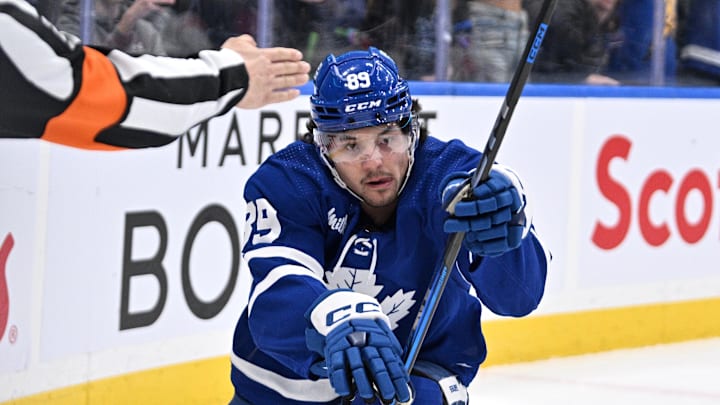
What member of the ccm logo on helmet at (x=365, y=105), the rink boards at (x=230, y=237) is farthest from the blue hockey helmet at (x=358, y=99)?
the rink boards at (x=230, y=237)

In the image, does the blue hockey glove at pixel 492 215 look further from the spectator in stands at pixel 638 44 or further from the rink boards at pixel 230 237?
the spectator in stands at pixel 638 44

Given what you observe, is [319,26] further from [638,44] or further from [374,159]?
[374,159]

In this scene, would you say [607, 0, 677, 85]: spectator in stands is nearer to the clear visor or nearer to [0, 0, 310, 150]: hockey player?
the clear visor

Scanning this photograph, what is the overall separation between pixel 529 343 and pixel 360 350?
2.69 metres

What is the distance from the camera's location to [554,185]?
4.70 metres

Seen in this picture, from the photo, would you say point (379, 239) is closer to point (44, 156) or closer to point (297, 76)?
point (297, 76)

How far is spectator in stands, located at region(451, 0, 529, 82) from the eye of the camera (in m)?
4.53

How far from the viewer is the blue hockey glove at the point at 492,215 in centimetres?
203

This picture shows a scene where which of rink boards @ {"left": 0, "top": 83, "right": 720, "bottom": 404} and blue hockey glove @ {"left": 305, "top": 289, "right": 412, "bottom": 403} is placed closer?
blue hockey glove @ {"left": 305, "top": 289, "right": 412, "bottom": 403}

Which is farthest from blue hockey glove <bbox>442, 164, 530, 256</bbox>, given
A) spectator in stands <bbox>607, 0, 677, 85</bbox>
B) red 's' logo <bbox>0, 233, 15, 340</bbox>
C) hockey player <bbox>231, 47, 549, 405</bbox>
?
spectator in stands <bbox>607, 0, 677, 85</bbox>

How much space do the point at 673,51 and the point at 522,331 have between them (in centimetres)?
132

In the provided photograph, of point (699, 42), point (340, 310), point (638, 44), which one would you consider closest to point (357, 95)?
point (340, 310)

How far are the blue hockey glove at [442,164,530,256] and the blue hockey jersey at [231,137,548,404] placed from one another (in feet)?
0.41

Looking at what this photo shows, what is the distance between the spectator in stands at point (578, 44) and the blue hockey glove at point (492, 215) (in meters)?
2.68
